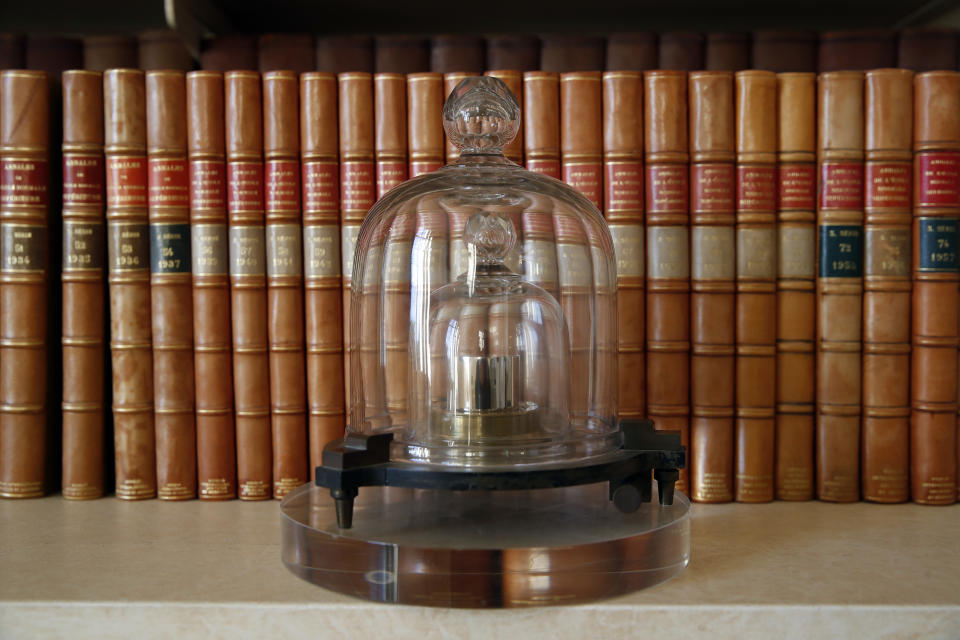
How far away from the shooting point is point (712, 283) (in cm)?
110

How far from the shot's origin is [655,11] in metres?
1.22

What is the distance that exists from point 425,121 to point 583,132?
0.20 m

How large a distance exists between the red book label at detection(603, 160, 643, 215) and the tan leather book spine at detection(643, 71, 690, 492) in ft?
0.05

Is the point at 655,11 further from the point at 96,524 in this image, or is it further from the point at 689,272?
the point at 96,524

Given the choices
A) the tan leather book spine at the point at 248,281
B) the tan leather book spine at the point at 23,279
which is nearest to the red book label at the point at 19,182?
the tan leather book spine at the point at 23,279

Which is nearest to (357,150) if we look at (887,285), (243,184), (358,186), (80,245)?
(358,186)

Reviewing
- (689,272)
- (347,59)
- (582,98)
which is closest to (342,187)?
(347,59)

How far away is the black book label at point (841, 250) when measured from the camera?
1.09m

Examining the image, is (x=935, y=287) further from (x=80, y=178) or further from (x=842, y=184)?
(x=80, y=178)

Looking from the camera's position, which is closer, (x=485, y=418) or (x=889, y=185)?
(x=485, y=418)

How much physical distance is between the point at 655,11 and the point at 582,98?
233mm

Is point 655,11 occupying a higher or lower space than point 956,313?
higher

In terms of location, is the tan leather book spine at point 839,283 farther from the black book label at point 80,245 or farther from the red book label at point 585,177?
the black book label at point 80,245

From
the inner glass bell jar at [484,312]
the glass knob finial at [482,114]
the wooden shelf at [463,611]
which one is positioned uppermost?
the glass knob finial at [482,114]
